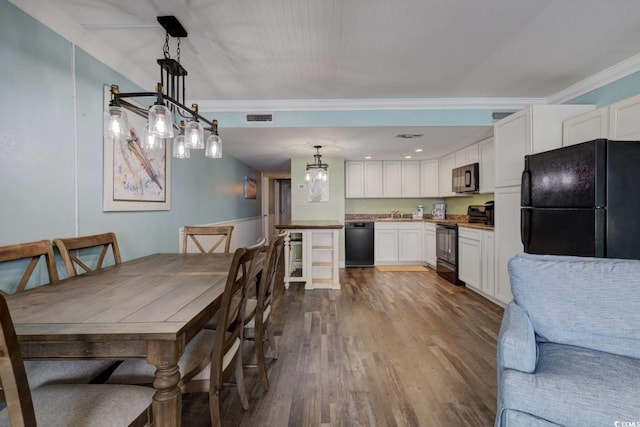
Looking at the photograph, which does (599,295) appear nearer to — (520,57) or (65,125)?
(520,57)

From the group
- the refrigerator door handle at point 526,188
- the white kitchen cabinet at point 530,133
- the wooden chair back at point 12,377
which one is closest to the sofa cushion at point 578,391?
the wooden chair back at point 12,377

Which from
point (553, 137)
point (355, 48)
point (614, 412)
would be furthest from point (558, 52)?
point (614, 412)

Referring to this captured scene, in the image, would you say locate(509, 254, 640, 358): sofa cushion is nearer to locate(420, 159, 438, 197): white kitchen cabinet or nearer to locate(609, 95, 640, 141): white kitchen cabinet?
locate(609, 95, 640, 141): white kitchen cabinet

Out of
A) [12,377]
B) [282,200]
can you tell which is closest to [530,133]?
[12,377]

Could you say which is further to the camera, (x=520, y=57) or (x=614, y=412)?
(x=520, y=57)

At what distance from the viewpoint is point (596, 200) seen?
6.19 feet

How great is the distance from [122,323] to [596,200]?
2.73 metres

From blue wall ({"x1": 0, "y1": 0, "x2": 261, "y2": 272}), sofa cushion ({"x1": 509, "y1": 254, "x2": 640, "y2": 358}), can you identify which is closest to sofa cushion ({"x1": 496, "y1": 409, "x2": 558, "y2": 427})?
sofa cushion ({"x1": 509, "y1": 254, "x2": 640, "y2": 358})

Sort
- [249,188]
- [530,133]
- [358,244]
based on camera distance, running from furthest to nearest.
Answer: [249,188], [358,244], [530,133]

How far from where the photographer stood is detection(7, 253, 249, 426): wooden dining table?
947 millimetres

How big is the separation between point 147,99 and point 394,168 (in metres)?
4.39

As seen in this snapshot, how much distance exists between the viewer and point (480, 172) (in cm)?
415

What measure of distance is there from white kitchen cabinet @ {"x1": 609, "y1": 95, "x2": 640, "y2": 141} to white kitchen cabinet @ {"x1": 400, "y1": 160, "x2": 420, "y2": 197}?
11.7 ft

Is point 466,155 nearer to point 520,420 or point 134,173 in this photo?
point 520,420
